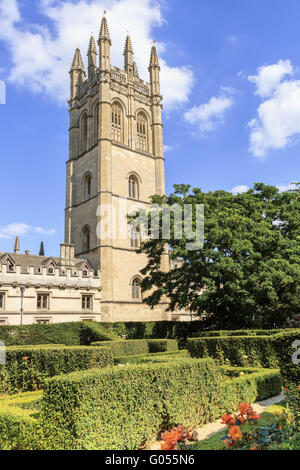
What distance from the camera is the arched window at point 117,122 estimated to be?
43250mm

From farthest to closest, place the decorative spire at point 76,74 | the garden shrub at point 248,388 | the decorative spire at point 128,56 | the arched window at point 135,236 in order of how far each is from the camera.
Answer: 1. the decorative spire at point 76,74
2. the decorative spire at point 128,56
3. the arched window at point 135,236
4. the garden shrub at point 248,388

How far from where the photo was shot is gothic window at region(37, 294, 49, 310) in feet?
101

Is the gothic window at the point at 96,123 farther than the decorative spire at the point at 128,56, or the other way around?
the decorative spire at the point at 128,56

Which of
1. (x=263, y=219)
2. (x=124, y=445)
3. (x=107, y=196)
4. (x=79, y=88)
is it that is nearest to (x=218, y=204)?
(x=263, y=219)

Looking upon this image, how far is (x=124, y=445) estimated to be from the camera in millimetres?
6621

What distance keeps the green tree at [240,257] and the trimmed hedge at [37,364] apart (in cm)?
1098

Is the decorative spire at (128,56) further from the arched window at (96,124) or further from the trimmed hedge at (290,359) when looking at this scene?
the trimmed hedge at (290,359)

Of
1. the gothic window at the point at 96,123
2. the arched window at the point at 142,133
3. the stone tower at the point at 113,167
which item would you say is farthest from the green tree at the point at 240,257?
the arched window at the point at 142,133

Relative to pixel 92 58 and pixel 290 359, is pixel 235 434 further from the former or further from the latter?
pixel 92 58

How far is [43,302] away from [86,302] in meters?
4.43

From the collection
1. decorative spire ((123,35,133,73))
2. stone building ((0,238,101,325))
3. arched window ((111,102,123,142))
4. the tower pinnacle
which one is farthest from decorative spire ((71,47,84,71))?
stone building ((0,238,101,325))

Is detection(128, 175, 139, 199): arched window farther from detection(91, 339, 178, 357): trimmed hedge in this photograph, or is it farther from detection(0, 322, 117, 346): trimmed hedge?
detection(91, 339, 178, 357): trimmed hedge

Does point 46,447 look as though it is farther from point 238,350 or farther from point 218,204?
point 218,204
